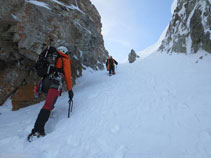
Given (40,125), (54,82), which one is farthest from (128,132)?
(54,82)

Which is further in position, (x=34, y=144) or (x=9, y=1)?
(x=9, y=1)

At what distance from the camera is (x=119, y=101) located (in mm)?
5199

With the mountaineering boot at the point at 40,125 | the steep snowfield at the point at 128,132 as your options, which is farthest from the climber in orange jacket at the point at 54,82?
the steep snowfield at the point at 128,132

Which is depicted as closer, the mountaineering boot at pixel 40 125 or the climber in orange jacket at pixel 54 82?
the mountaineering boot at pixel 40 125

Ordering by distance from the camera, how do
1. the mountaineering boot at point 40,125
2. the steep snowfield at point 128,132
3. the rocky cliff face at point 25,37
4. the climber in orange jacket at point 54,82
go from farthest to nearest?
the rocky cliff face at point 25,37
the climber in orange jacket at point 54,82
the mountaineering boot at point 40,125
the steep snowfield at point 128,132

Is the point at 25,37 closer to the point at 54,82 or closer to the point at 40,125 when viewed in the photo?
the point at 54,82

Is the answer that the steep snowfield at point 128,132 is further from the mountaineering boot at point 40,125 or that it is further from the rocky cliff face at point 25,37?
the rocky cliff face at point 25,37

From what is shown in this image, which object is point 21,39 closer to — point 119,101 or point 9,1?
point 9,1

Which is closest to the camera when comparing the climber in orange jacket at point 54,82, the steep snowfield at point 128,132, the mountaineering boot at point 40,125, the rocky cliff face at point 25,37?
the steep snowfield at point 128,132

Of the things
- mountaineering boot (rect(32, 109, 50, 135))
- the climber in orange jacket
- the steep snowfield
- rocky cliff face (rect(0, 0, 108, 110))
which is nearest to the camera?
the steep snowfield

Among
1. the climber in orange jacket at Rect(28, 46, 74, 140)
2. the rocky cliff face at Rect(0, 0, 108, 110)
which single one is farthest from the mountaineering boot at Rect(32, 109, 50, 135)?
the rocky cliff face at Rect(0, 0, 108, 110)

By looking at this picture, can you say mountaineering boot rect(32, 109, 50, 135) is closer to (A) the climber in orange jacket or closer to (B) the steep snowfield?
(A) the climber in orange jacket

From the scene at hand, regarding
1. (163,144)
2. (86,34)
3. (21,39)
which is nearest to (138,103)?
(163,144)

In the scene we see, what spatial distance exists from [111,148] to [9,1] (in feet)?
26.7
